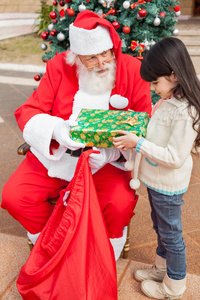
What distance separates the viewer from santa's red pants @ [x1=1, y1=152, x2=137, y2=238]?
6.42ft

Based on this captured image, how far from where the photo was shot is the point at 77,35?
2109 mm

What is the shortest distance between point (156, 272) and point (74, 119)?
1014 mm

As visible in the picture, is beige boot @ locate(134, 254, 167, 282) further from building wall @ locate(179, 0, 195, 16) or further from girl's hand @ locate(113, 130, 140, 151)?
building wall @ locate(179, 0, 195, 16)

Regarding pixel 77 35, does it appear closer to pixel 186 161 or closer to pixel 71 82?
pixel 71 82

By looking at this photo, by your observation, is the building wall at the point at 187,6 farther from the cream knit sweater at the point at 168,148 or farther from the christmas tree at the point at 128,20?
the cream knit sweater at the point at 168,148

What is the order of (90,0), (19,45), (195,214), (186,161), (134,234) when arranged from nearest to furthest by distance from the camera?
(186,161)
(134,234)
(195,214)
(90,0)
(19,45)

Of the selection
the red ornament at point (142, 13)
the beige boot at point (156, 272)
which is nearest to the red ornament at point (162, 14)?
the red ornament at point (142, 13)

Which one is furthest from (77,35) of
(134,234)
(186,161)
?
(134,234)

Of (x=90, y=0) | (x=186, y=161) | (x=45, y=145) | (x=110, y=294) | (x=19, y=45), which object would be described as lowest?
(x=19, y=45)

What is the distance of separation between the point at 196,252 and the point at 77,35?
1.58 m

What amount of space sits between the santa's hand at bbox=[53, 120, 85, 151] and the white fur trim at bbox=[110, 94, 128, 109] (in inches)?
14.9

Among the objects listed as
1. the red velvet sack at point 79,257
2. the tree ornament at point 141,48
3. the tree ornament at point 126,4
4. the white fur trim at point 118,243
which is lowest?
the white fur trim at point 118,243

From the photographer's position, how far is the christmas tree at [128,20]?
3420 mm

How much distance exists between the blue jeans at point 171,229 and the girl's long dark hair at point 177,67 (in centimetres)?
38
